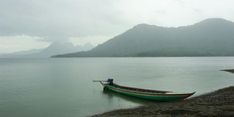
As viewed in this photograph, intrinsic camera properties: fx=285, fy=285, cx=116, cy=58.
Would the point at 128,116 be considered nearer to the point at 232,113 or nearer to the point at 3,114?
the point at 232,113

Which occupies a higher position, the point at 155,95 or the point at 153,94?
the point at 153,94

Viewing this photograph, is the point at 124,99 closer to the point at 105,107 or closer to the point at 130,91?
the point at 130,91

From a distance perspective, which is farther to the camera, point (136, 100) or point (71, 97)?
point (71, 97)

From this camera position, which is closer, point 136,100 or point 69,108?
point 69,108

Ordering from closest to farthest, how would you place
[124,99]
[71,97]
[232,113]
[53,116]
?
[232,113] → [53,116] → [124,99] → [71,97]

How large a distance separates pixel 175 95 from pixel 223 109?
12.0 metres

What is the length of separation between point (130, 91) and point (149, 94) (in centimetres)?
475

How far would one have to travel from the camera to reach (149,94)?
3984 cm

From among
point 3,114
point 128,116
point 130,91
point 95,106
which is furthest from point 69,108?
point 128,116

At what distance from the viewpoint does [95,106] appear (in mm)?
38781

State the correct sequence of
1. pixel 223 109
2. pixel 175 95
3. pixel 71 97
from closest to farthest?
pixel 223 109, pixel 175 95, pixel 71 97

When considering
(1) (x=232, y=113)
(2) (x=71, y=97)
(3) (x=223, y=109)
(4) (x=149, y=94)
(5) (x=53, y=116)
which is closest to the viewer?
(1) (x=232, y=113)

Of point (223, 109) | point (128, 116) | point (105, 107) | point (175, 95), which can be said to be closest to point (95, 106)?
point (105, 107)

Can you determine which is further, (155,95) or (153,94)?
(153,94)
